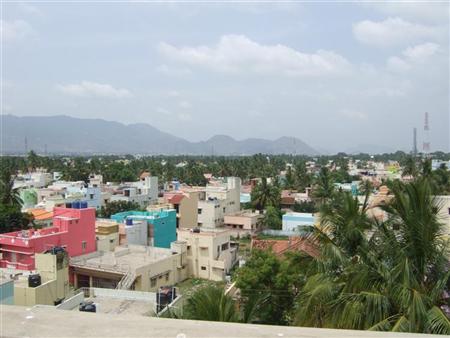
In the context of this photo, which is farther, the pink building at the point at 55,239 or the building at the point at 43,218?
the building at the point at 43,218

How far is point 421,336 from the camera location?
2.14 meters

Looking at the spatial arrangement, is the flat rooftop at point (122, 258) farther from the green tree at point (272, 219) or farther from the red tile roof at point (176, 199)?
the green tree at point (272, 219)

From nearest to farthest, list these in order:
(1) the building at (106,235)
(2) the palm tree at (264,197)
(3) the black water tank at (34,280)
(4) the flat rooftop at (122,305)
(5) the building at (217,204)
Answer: (4) the flat rooftop at (122,305), (3) the black water tank at (34,280), (1) the building at (106,235), (5) the building at (217,204), (2) the palm tree at (264,197)

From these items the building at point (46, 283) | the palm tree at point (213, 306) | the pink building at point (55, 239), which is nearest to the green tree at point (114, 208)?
the pink building at point (55, 239)

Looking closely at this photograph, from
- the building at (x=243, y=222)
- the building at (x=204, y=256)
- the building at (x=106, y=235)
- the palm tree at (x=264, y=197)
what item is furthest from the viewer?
the palm tree at (x=264, y=197)

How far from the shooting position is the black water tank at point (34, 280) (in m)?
13.6

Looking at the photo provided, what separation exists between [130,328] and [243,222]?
119 ft

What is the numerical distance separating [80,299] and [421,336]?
11709 mm

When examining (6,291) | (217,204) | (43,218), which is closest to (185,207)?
(217,204)

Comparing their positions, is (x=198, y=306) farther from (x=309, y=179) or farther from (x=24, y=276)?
(x=309, y=179)

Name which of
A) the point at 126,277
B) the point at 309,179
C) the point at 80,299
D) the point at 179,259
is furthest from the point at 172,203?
the point at 309,179

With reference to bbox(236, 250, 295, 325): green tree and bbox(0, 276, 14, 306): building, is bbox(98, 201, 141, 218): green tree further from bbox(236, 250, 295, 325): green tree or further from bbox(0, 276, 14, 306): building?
bbox(236, 250, 295, 325): green tree

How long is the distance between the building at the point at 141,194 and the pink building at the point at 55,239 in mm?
17857

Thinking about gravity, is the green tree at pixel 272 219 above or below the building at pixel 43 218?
below
